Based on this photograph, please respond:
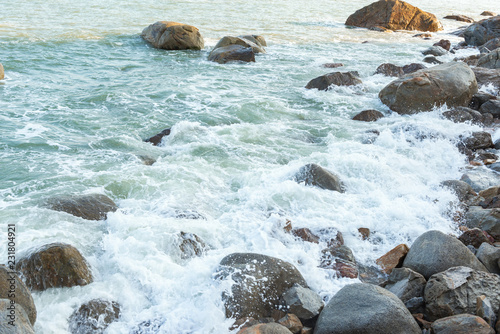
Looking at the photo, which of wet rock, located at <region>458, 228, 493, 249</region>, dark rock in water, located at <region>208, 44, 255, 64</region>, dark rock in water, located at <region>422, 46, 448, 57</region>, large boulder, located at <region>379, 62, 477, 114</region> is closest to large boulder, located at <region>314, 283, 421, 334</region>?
wet rock, located at <region>458, 228, 493, 249</region>

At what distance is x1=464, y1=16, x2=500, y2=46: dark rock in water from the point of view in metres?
22.2

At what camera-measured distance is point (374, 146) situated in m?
10.1

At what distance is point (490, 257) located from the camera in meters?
5.91

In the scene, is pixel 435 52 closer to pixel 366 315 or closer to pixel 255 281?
pixel 255 281

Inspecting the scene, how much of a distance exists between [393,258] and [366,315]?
1764 mm

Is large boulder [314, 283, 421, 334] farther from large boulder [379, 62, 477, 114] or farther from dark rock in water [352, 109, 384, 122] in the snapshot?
large boulder [379, 62, 477, 114]

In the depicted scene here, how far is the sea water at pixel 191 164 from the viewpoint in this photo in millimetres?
5809

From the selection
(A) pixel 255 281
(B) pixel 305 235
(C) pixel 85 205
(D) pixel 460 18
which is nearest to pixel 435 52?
(D) pixel 460 18

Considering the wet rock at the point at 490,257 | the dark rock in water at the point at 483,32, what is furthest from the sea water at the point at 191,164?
the dark rock in water at the point at 483,32

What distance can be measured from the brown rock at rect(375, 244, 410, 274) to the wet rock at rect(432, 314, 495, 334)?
147cm

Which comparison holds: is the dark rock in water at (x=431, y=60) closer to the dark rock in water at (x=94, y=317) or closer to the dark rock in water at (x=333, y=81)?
the dark rock in water at (x=333, y=81)

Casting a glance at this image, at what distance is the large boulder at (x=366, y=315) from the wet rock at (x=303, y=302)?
17cm

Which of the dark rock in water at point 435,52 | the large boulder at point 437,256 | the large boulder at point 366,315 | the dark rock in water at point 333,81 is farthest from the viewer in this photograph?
the dark rock in water at point 435,52

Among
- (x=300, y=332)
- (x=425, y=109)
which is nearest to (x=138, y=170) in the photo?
(x=300, y=332)
